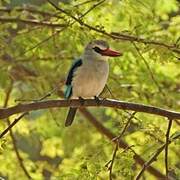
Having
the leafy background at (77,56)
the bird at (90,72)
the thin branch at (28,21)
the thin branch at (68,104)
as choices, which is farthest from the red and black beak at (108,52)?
the thin branch at (68,104)

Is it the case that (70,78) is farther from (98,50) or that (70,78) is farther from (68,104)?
(68,104)

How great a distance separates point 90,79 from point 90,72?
55 mm

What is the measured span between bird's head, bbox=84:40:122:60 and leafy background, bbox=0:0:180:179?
86 mm

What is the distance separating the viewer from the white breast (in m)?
4.34

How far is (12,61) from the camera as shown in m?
5.61

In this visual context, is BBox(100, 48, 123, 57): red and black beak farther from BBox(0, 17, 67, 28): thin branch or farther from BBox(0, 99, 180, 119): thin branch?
BBox(0, 99, 180, 119): thin branch

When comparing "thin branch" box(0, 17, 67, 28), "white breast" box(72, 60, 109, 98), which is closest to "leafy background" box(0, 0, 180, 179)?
"thin branch" box(0, 17, 67, 28)

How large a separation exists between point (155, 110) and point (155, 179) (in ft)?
8.36

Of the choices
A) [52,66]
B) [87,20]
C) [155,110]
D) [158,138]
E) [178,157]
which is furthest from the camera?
[52,66]

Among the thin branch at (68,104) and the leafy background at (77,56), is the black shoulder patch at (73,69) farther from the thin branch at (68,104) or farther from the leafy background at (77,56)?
the thin branch at (68,104)

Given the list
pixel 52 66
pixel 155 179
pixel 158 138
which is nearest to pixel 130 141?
pixel 155 179

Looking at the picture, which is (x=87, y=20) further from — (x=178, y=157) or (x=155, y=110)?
(x=178, y=157)

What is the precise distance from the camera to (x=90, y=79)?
436 cm

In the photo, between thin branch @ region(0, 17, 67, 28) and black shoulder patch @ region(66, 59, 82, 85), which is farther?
thin branch @ region(0, 17, 67, 28)
